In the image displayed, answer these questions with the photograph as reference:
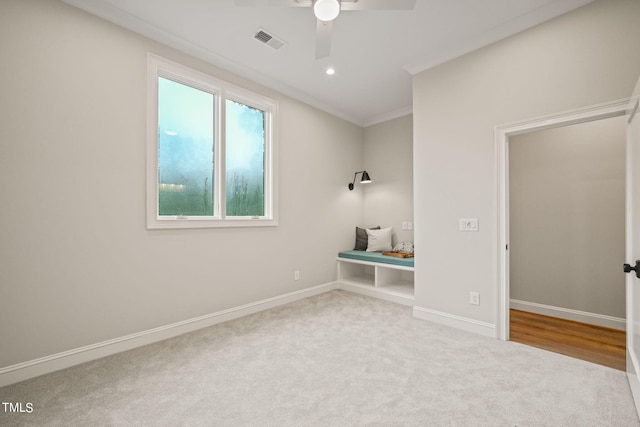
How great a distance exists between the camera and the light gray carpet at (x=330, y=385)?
1.57 m

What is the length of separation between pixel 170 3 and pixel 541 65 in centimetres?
318

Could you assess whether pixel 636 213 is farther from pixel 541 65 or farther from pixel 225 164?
pixel 225 164

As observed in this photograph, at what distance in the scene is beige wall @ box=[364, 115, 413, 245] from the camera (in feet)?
14.5

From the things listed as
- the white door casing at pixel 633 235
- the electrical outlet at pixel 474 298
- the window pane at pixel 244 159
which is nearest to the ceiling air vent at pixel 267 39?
the window pane at pixel 244 159

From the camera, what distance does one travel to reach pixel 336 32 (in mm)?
2617

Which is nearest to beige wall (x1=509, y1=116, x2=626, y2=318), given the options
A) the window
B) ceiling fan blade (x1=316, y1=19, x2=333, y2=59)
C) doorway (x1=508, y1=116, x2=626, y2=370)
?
doorway (x1=508, y1=116, x2=626, y2=370)

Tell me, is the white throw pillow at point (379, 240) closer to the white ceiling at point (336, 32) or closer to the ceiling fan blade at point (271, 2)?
the white ceiling at point (336, 32)

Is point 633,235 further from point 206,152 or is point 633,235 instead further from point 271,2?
point 206,152

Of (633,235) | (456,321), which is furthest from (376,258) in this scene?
(633,235)

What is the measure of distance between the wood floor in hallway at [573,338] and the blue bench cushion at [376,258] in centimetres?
128

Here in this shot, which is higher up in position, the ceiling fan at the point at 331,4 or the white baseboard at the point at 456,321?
the ceiling fan at the point at 331,4

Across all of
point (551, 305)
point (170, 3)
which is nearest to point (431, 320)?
point (551, 305)

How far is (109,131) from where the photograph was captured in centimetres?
234

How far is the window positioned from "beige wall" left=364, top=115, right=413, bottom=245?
6.56ft
